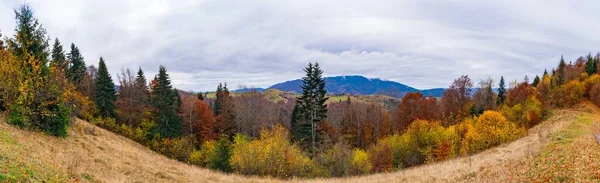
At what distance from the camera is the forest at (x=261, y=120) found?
1113 inches

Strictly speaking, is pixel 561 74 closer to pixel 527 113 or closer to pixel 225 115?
pixel 527 113

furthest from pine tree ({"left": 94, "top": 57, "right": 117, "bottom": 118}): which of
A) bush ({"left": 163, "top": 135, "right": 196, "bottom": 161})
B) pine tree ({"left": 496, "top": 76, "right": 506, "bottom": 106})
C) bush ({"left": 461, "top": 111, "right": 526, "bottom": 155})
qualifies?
pine tree ({"left": 496, "top": 76, "right": 506, "bottom": 106})

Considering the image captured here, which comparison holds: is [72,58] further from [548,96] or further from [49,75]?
[548,96]

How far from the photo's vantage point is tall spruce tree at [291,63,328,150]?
170ft

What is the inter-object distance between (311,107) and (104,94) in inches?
1301

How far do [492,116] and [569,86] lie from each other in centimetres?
3343

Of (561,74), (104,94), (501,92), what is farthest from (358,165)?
(561,74)

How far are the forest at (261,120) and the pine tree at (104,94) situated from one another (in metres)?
0.16

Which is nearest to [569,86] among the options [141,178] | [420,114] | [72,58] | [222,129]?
[420,114]

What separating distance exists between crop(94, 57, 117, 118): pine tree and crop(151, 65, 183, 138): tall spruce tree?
6.32 m

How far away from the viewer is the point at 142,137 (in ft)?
174

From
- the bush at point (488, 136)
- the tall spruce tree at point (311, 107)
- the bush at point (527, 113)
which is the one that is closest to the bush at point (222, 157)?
the tall spruce tree at point (311, 107)

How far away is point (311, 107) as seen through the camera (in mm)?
52781

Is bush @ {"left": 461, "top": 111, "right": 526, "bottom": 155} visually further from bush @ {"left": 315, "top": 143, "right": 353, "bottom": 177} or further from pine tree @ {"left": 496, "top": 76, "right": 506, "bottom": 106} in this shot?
pine tree @ {"left": 496, "top": 76, "right": 506, "bottom": 106}
